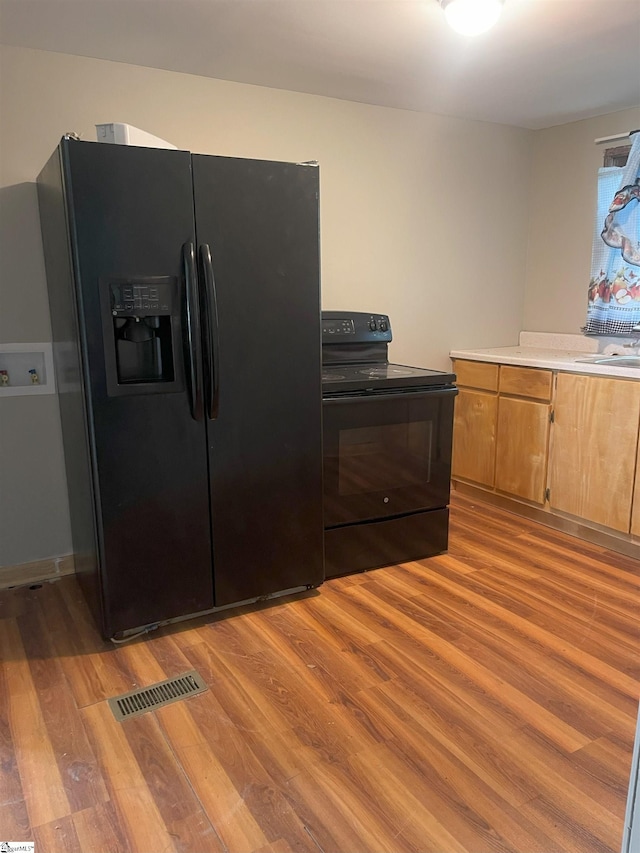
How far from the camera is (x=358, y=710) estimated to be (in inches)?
75.0

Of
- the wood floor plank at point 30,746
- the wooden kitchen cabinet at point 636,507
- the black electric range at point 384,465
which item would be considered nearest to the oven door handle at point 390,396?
the black electric range at point 384,465

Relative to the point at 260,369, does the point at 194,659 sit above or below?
below

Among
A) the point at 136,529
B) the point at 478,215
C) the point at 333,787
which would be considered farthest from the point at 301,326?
the point at 478,215

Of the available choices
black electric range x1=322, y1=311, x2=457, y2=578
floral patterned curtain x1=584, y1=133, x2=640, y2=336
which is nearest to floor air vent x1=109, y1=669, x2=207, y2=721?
black electric range x1=322, y1=311, x2=457, y2=578

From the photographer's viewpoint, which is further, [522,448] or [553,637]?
[522,448]

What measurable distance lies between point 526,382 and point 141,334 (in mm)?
2103

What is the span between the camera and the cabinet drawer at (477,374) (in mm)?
3573

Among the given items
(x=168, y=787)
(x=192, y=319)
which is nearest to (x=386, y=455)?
(x=192, y=319)

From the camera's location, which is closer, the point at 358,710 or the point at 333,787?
the point at 333,787

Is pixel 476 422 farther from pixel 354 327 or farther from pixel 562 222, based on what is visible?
pixel 562 222

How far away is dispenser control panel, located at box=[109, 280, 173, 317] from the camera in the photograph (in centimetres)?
208

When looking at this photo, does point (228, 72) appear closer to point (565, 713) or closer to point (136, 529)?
point (136, 529)

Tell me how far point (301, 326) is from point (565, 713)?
157 cm

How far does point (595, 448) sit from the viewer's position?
3066 millimetres
